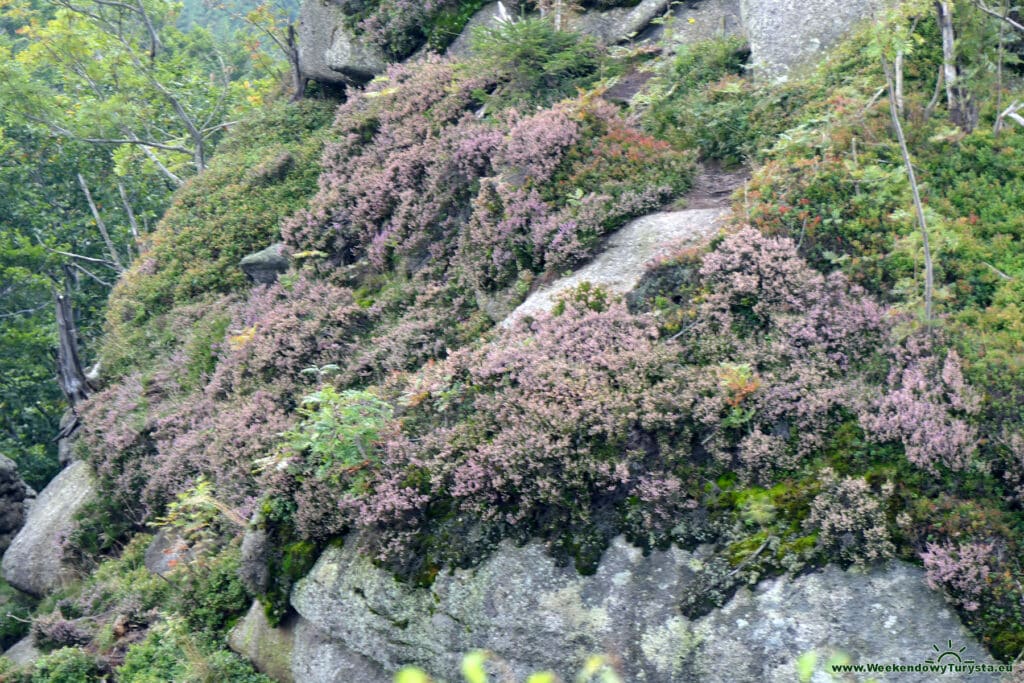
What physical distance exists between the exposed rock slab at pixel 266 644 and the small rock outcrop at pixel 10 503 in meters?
9.39

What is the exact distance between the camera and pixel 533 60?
41.0 feet

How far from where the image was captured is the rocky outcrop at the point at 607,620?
20.3 feet

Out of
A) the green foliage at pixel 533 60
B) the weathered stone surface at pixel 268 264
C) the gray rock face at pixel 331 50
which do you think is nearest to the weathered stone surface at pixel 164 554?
the weathered stone surface at pixel 268 264

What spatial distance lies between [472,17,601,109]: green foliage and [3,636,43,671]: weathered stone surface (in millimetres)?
9498

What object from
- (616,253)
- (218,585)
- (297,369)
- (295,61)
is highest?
(295,61)

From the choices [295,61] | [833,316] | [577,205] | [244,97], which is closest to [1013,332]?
[833,316]

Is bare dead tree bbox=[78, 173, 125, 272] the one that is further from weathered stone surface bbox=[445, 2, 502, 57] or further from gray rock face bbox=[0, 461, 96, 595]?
weathered stone surface bbox=[445, 2, 502, 57]

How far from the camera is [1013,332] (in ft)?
23.3

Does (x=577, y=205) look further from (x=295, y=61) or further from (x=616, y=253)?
(x=295, y=61)

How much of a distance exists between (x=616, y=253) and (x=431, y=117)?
518cm

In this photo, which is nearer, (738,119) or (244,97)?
(738,119)

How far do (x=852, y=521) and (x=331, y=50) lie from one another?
47.5ft

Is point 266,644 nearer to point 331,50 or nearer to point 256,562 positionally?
point 256,562

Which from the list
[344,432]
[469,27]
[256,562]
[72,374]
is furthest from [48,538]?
[469,27]
